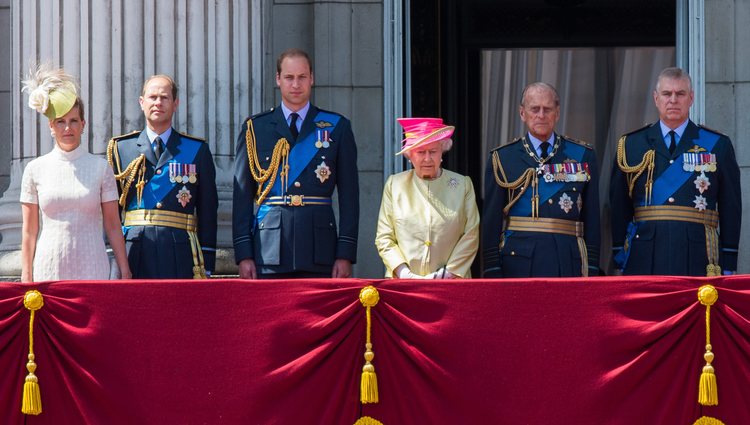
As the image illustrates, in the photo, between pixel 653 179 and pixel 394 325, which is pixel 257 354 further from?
pixel 653 179

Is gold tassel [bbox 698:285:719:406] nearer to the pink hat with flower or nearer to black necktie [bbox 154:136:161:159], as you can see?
the pink hat with flower

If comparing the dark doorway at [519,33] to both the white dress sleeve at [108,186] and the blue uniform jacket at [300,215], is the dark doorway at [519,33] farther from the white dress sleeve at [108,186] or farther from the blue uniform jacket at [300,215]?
the white dress sleeve at [108,186]

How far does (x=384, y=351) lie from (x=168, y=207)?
1.59 meters

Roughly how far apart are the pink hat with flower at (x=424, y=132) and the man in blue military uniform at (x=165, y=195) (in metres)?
1.03

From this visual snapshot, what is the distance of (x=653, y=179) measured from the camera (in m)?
7.87

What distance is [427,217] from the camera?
24.5 ft

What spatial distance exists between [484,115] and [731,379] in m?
5.66

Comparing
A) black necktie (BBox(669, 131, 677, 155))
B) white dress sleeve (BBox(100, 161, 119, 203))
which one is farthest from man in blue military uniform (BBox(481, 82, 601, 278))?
white dress sleeve (BBox(100, 161, 119, 203))

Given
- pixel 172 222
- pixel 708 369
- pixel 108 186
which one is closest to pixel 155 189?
pixel 172 222

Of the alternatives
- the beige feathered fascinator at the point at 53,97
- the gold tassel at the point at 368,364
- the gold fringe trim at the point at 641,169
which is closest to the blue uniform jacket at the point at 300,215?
the beige feathered fascinator at the point at 53,97

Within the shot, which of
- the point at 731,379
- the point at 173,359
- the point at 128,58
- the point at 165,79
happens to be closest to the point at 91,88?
the point at 128,58

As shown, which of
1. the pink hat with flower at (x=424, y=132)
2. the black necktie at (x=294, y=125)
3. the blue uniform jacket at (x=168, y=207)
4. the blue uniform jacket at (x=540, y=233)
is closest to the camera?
the pink hat with flower at (x=424, y=132)

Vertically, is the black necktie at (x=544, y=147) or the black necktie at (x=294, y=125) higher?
the black necktie at (x=294, y=125)

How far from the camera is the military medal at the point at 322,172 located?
7770 mm
